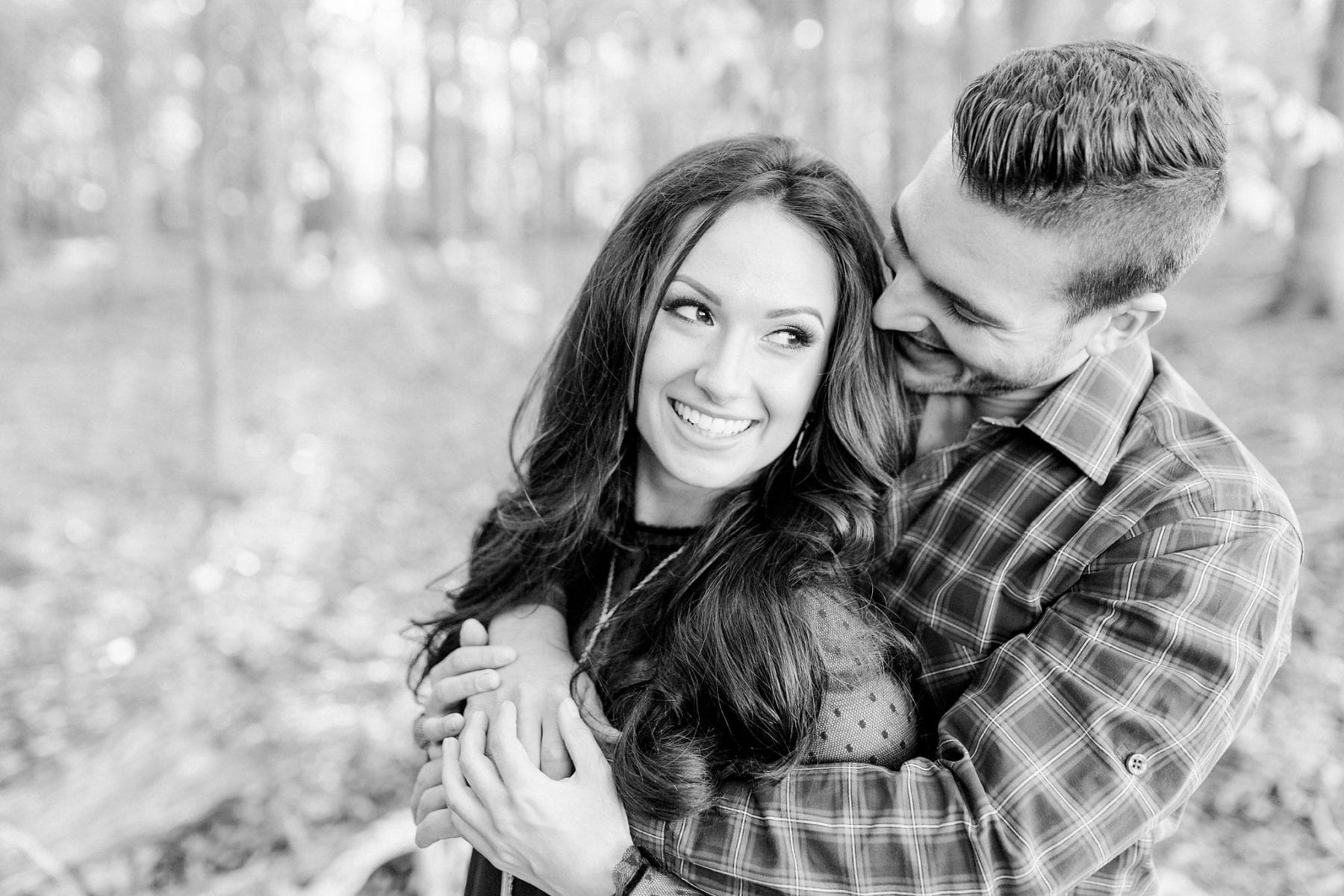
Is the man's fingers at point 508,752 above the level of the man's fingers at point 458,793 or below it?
above

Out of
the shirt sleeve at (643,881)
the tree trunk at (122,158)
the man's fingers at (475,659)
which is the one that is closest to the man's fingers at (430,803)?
the man's fingers at (475,659)

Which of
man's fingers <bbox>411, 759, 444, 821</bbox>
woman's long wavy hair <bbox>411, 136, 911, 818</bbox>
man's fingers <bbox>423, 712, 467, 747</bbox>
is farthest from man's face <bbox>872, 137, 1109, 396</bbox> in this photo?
man's fingers <bbox>411, 759, 444, 821</bbox>

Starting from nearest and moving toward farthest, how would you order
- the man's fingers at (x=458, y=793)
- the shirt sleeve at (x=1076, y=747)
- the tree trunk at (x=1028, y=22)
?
1. the shirt sleeve at (x=1076, y=747)
2. the man's fingers at (x=458, y=793)
3. the tree trunk at (x=1028, y=22)

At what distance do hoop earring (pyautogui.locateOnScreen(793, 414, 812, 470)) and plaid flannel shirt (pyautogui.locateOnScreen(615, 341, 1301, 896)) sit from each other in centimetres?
40

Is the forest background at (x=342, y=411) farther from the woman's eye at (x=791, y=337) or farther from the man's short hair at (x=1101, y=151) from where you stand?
the woman's eye at (x=791, y=337)

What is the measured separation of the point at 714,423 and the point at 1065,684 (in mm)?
751

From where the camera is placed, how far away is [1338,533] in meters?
4.53

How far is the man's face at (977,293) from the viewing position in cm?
169

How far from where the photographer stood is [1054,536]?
5.26 ft

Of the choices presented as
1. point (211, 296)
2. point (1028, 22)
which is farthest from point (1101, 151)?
point (211, 296)

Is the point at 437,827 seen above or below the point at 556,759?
below

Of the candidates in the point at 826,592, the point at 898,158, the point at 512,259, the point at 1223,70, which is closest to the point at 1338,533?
the point at 1223,70

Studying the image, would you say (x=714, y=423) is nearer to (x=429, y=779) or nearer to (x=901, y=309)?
(x=901, y=309)

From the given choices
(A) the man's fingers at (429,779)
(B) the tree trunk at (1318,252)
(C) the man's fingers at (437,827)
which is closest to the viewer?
(C) the man's fingers at (437,827)
